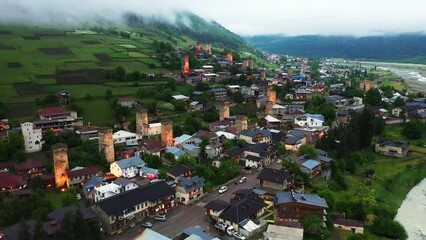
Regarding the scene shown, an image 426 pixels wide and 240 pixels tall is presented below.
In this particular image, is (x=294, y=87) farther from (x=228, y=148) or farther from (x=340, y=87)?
(x=228, y=148)

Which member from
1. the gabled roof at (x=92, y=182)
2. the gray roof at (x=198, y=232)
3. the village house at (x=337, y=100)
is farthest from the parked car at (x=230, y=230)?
the village house at (x=337, y=100)

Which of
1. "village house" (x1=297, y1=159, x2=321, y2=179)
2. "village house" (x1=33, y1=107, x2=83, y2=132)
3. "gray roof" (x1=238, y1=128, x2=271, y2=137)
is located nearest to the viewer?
"village house" (x1=297, y1=159, x2=321, y2=179)

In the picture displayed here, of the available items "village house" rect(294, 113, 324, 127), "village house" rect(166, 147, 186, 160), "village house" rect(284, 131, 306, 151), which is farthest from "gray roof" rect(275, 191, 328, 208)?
"village house" rect(294, 113, 324, 127)

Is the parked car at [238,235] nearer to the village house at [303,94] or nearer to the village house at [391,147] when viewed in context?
the village house at [391,147]

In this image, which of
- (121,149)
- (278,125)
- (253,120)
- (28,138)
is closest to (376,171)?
(278,125)

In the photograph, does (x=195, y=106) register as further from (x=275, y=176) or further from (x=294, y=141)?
(x=275, y=176)

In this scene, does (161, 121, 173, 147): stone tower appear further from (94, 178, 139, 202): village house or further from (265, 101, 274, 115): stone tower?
(265, 101, 274, 115): stone tower

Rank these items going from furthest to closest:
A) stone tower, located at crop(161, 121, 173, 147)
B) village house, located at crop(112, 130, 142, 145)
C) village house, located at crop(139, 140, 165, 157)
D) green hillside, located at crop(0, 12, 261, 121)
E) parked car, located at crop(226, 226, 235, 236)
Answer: green hillside, located at crop(0, 12, 261, 121) → village house, located at crop(112, 130, 142, 145) → stone tower, located at crop(161, 121, 173, 147) → village house, located at crop(139, 140, 165, 157) → parked car, located at crop(226, 226, 235, 236)
